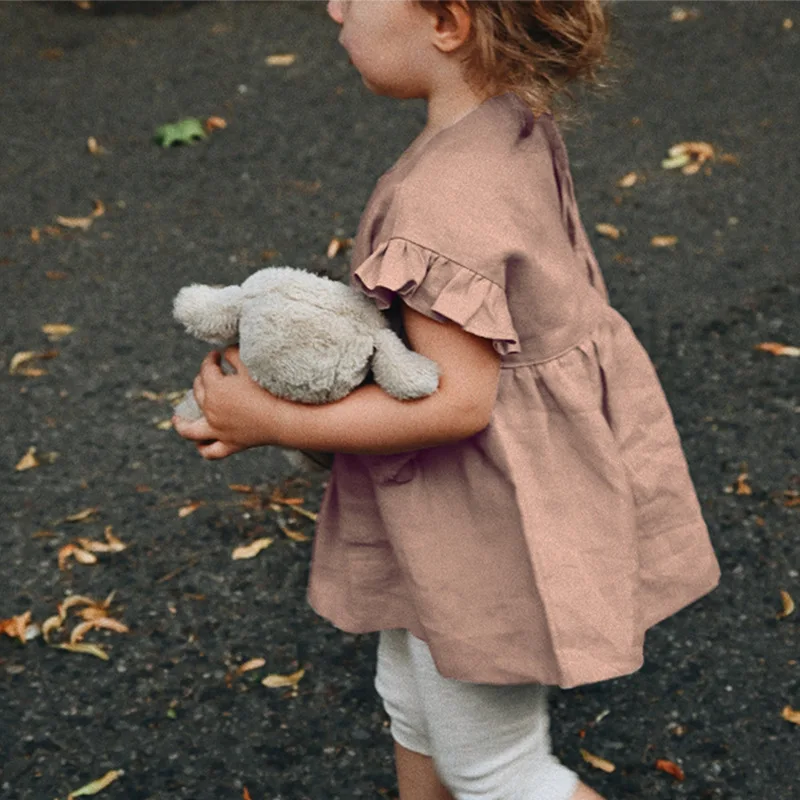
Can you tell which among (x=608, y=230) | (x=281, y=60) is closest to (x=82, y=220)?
(x=281, y=60)

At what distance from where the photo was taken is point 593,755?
2.71 m

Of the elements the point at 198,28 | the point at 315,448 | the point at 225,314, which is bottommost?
the point at 198,28

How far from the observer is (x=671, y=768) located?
266 cm

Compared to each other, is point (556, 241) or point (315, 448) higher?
point (556, 241)

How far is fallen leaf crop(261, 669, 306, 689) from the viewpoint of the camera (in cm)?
293

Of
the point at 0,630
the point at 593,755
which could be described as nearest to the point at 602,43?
the point at 593,755

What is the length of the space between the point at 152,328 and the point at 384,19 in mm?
2703

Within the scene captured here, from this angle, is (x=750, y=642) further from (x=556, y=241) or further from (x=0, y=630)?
(x=0, y=630)

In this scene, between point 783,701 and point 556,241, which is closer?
point 556,241

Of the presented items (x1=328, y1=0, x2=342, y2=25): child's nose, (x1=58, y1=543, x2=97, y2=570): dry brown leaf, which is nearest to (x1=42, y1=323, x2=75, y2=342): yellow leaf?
(x1=58, y1=543, x2=97, y2=570): dry brown leaf

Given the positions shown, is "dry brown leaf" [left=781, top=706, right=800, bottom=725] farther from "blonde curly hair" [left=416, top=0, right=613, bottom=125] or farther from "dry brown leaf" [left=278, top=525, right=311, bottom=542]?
"blonde curly hair" [left=416, top=0, right=613, bottom=125]

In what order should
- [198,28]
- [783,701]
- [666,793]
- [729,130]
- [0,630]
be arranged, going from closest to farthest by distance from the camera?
[666,793]
[783,701]
[0,630]
[729,130]
[198,28]

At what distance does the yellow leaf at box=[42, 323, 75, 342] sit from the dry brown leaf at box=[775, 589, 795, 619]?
2.32 m

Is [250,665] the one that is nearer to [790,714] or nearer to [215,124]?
[790,714]
